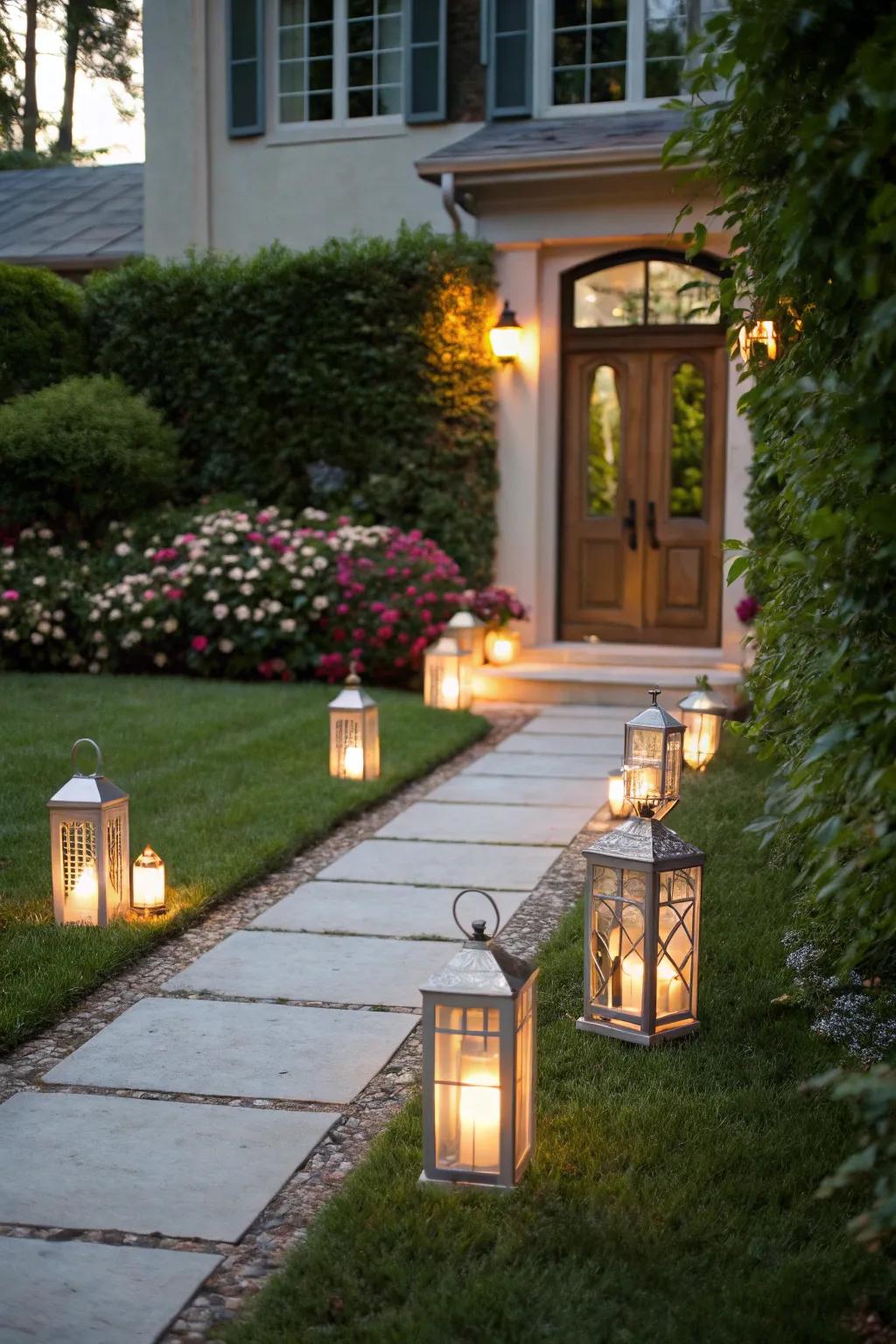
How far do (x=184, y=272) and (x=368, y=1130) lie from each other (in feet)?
32.3

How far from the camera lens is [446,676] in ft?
30.9

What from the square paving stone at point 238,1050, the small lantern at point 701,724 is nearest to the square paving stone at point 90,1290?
the square paving stone at point 238,1050

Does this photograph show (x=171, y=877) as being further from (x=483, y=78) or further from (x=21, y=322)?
(x=483, y=78)

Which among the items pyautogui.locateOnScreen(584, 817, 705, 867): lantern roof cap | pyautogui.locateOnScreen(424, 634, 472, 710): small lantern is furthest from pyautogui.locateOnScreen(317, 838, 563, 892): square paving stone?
pyautogui.locateOnScreen(424, 634, 472, 710): small lantern

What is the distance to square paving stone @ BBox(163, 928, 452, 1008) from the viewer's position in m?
4.31

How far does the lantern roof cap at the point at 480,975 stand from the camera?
113 inches

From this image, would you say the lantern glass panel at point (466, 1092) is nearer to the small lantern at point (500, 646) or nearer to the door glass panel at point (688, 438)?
the small lantern at point (500, 646)

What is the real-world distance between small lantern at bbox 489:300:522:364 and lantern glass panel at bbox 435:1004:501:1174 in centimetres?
894

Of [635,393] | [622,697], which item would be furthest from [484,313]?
[622,697]

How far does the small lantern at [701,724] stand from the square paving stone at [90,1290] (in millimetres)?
4912

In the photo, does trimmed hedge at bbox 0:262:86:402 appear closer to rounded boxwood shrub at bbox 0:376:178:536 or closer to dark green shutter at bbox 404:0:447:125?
rounded boxwood shrub at bbox 0:376:178:536

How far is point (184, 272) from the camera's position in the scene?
38.8 feet

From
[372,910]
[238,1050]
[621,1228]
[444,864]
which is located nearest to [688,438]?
[444,864]

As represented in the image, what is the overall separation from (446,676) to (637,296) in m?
4.07
